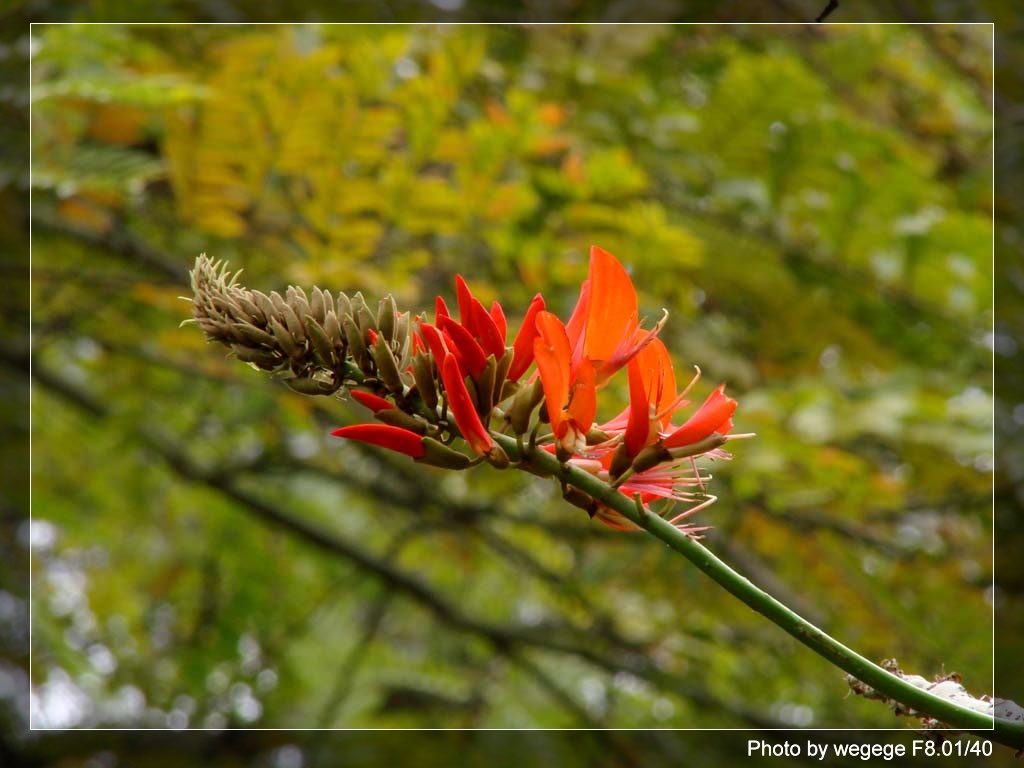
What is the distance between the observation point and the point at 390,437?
0.51m

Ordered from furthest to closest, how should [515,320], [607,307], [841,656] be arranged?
1. [515,320]
2. [607,307]
3. [841,656]

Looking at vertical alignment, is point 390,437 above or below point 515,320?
below

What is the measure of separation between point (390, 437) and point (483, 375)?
0.06 metres

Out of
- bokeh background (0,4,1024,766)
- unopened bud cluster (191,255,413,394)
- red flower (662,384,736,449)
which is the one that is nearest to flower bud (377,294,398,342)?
unopened bud cluster (191,255,413,394)

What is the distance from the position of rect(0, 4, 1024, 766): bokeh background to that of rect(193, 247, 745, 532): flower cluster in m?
0.83

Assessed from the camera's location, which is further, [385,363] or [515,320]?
[515,320]

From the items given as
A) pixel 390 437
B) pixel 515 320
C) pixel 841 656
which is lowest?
pixel 841 656

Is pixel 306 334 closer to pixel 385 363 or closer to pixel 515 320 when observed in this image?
pixel 385 363

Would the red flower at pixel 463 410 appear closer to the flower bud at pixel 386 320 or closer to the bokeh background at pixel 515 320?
the flower bud at pixel 386 320

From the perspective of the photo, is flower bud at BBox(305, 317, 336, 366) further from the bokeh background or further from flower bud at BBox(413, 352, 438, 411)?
the bokeh background

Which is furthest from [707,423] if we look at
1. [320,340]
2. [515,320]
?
[515,320]

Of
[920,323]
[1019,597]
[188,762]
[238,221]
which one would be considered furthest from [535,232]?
[188,762]

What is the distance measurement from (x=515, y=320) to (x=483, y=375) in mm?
1399

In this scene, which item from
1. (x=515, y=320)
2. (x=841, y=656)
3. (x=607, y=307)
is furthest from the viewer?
(x=515, y=320)
